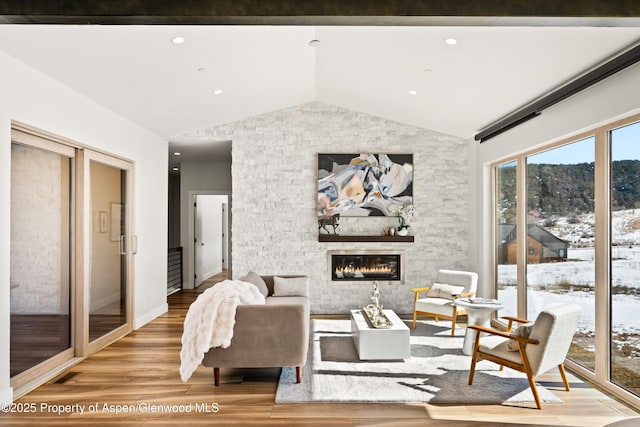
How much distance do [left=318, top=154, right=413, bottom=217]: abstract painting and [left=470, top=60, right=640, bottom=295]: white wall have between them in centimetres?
111

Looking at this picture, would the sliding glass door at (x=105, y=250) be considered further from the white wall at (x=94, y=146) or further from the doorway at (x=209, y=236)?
the doorway at (x=209, y=236)

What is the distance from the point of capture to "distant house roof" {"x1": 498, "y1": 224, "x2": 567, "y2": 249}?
4.62 metres

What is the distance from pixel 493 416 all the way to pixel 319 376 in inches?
59.7

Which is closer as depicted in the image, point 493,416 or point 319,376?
point 493,416

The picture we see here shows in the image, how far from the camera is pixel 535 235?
5.09m

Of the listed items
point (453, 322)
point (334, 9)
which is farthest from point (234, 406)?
point (453, 322)

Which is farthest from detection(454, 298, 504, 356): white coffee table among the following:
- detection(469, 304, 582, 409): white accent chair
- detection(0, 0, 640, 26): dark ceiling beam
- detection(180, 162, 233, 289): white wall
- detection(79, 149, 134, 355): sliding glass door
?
detection(180, 162, 233, 289): white wall

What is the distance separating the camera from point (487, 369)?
4.26m

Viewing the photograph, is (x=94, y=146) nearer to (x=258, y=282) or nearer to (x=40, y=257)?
(x=40, y=257)

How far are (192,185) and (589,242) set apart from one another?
7.41 metres

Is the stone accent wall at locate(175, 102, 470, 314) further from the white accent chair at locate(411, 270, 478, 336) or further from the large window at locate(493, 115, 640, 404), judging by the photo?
the large window at locate(493, 115, 640, 404)

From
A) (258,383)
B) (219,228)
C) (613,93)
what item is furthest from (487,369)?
(219,228)

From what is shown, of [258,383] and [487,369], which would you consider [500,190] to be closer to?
[487,369]

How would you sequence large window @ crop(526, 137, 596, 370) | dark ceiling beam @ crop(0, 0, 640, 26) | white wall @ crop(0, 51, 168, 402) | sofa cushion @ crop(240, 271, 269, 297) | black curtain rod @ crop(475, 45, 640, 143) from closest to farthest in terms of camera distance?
dark ceiling beam @ crop(0, 0, 640, 26) → black curtain rod @ crop(475, 45, 640, 143) → white wall @ crop(0, 51, 168, 402) → large window @ crop(526, 137, 596, 370) → sofa cushion @ crop(240, 271, 269, 297)
